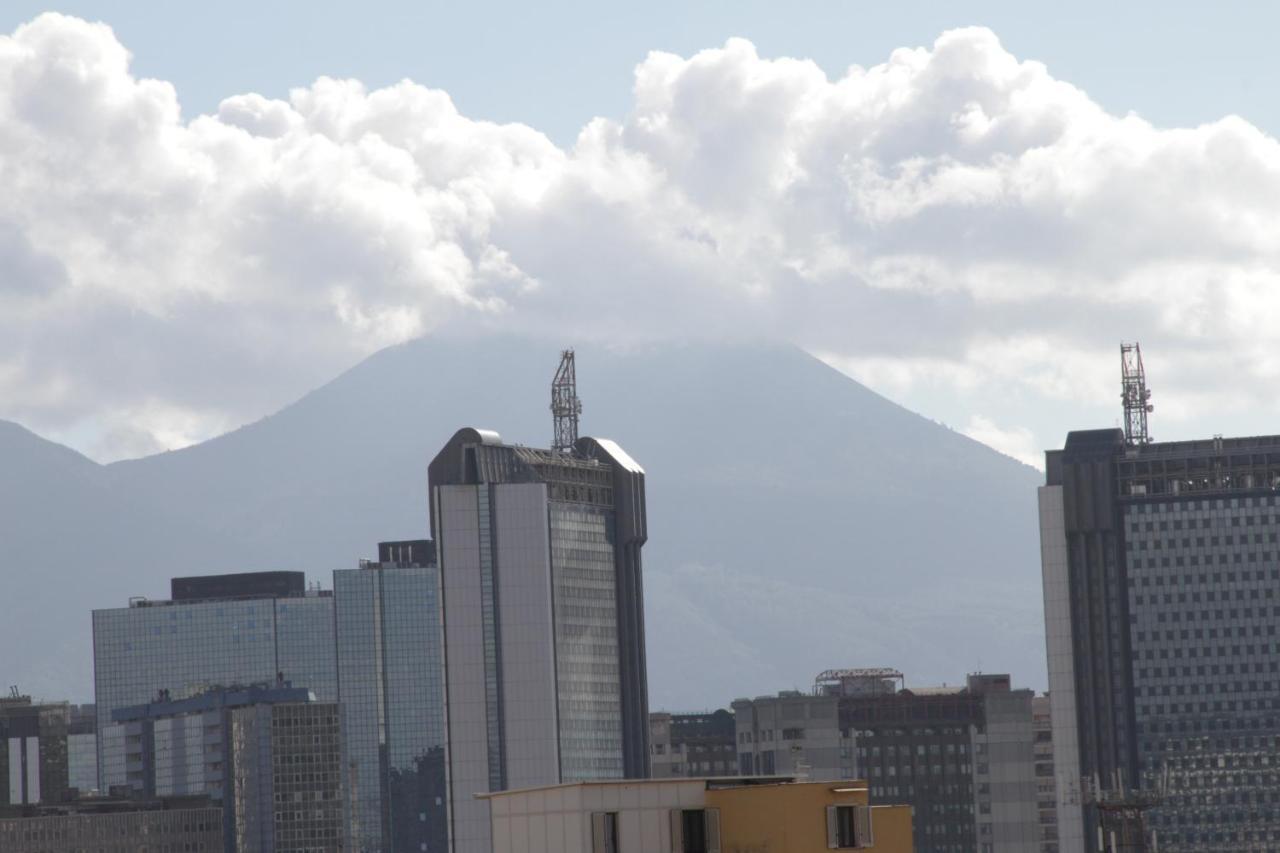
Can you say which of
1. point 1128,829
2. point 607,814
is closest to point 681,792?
point 607,814

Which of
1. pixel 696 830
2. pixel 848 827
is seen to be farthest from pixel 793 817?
pixel 696 830

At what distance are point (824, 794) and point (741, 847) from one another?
11.0 feet

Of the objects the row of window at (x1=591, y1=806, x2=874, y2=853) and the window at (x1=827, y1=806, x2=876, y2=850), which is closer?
the window at (x1=827, y1=806, x2=876, y2=850)

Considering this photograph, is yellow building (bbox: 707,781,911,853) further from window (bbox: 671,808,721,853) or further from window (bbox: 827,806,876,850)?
window (bbox: 671,808,721,853)

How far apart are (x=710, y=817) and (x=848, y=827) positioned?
14.9 ft

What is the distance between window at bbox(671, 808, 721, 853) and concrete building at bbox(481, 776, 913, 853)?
3 centimetres

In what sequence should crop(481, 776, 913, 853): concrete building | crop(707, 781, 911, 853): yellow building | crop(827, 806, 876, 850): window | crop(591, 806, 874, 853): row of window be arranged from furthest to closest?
crop(591, 806, 874, 853): row of window, crop(827, 806, 876, 850): window, crop(481, 776, 913, 853): concrete building, crop(707, 781, 911, 853): yellow building

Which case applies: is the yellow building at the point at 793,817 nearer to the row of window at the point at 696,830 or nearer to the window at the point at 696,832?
the row of window at the point at 696,830

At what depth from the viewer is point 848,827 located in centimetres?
8944

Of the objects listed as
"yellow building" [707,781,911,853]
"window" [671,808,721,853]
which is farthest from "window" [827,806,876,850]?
"window" [671,808,721,853]

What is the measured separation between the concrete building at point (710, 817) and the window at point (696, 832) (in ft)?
0.11

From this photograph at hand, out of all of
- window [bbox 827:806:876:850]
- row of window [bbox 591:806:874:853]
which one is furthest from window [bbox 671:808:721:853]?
window [bbox 827:806:876:850]

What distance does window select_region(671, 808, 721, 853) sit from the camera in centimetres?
8938

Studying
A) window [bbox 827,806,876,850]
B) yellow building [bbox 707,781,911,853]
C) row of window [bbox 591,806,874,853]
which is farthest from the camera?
row of window [bbox 591,806,874,853]
